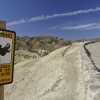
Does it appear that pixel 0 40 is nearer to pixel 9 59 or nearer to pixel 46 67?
pixel 9 59

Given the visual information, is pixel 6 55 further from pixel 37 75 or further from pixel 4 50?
pixel 37 75

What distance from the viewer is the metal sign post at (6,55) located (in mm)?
4031

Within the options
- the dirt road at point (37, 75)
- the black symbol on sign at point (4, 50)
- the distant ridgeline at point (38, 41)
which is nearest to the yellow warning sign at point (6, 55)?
the black symbol on sign at point (4, 50)

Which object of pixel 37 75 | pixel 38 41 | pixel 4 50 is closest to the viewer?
pixel 4 50

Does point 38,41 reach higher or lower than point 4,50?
higher

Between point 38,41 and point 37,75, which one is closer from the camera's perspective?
point 37,75

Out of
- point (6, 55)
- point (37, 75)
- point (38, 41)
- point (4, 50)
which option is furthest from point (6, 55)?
point (38, 41)

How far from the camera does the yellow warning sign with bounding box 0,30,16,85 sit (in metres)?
4.04

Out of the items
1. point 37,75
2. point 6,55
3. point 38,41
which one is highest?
point 38,41

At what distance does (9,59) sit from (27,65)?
879 inches

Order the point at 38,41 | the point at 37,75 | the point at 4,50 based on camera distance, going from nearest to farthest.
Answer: the point at 4,50, the point at 37,75, the point at 38,41

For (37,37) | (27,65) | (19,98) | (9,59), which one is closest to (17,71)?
(27,65)

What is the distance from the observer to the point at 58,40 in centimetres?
6875

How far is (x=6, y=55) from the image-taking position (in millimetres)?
4152
